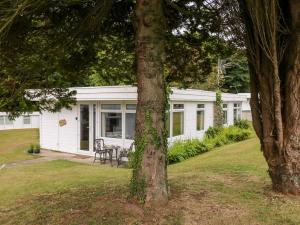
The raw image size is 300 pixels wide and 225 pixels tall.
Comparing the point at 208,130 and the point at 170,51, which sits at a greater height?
the point at 170,51

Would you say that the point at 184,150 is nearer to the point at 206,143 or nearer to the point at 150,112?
the point at 206,143

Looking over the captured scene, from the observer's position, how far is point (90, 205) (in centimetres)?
529

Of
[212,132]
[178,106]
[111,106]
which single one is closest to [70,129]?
[111,106]

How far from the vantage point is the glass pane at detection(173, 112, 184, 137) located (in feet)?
54.5

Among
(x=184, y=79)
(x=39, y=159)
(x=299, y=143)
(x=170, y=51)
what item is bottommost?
(x=39, y=159)

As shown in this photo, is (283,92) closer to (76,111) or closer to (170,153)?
(170,153)

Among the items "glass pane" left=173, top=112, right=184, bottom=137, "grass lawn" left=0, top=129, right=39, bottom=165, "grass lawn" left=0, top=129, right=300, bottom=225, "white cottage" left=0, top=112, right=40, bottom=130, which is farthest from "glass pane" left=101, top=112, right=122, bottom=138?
"white cottage" left=0, top=112, right=40, bottom=130

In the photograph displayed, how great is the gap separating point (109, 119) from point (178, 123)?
3.31m

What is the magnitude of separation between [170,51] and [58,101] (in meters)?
2.43

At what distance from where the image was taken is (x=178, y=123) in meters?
17.1

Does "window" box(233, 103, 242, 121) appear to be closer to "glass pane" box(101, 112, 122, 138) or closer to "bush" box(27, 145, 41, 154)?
"glass pane" box(101, 112, 122, 138)

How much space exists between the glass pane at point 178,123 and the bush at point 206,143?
0.76 meters

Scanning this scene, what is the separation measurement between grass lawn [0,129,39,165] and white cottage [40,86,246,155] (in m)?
1.57

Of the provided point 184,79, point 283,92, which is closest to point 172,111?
point 184,79
